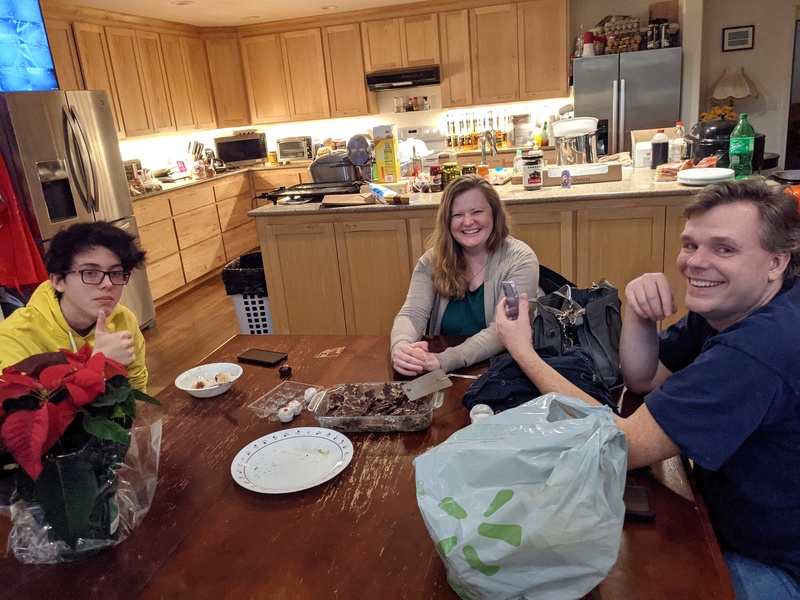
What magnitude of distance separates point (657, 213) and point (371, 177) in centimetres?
184

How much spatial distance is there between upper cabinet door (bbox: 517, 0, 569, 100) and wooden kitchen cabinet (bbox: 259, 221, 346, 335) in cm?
340

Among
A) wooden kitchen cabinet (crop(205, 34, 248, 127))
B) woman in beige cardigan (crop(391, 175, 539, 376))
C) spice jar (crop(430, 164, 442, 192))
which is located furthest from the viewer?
wooden kitchen cabinet (crop(205, 34, 248, 127))

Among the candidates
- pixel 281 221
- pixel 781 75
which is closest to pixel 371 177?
pixel 281 221

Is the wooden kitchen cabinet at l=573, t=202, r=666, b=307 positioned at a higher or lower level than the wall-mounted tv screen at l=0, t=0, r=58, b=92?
lower

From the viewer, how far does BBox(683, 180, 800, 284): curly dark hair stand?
1.09 meters

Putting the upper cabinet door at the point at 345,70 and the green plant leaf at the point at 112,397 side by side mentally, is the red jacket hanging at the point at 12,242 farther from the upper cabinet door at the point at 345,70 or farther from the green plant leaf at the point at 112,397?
the upper cabinet door at the point at 345,70

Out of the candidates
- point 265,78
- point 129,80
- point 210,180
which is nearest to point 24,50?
point 129,80

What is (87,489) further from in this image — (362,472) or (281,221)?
(281,221)

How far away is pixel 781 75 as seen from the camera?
5273 mm

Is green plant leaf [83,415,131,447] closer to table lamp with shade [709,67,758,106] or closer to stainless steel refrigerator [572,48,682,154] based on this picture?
stainless steel refrigerator [572,48,682,154]

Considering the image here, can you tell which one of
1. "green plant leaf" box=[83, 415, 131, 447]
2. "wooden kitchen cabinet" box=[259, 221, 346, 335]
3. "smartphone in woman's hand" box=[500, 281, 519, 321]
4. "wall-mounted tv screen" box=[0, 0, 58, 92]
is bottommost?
"wooden kitchen cabinet" box=[259, 221, 346, 335]

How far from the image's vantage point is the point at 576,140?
3.92 meters

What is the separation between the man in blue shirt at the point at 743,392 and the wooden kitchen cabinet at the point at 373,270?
215 cm

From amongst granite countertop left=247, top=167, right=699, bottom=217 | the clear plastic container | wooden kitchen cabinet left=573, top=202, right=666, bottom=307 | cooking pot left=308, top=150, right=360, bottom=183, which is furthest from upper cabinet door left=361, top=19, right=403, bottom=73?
the clear plastic container
